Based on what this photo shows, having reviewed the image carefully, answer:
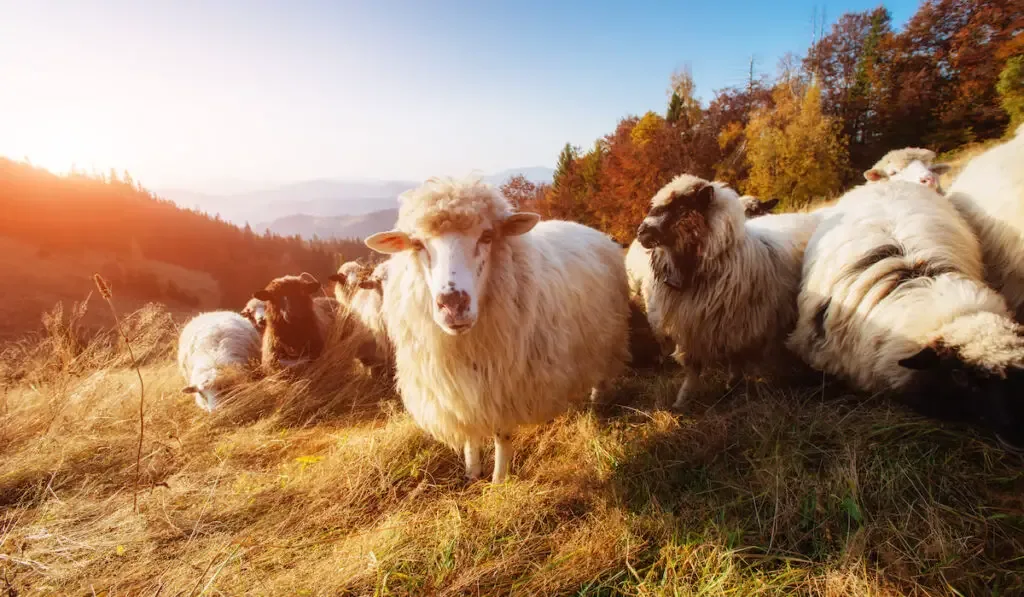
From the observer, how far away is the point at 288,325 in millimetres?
6242

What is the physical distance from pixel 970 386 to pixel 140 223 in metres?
38.7

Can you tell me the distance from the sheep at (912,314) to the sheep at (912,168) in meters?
2.29

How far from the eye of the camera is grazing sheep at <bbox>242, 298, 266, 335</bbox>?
23.7 ft

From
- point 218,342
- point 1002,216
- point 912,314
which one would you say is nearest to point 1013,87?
point 1002,216

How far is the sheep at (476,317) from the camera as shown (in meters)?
2.63

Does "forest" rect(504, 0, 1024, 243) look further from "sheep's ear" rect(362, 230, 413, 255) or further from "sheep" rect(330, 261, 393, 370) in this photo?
"sheep's ear" rect(362, 230, 413, 255)

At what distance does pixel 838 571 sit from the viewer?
1930 mm

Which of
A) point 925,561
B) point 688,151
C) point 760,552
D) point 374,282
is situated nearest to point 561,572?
point 760,552

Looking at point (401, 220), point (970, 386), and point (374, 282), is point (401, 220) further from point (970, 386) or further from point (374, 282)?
point (374, 282)

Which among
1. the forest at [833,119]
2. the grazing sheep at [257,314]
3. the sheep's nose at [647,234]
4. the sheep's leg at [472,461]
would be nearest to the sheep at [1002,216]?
the sheep's nose at [647,234]

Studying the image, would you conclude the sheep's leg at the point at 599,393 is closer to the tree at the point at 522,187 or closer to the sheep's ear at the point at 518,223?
the sheep's ear at the point at 518,223

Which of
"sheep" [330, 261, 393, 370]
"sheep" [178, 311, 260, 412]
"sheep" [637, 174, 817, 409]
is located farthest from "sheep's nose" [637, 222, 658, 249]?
"sheep" [178, 311, 260, 412]

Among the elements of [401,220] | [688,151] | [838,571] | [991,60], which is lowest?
[838,571]

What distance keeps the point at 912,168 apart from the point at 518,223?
6.55 metres
